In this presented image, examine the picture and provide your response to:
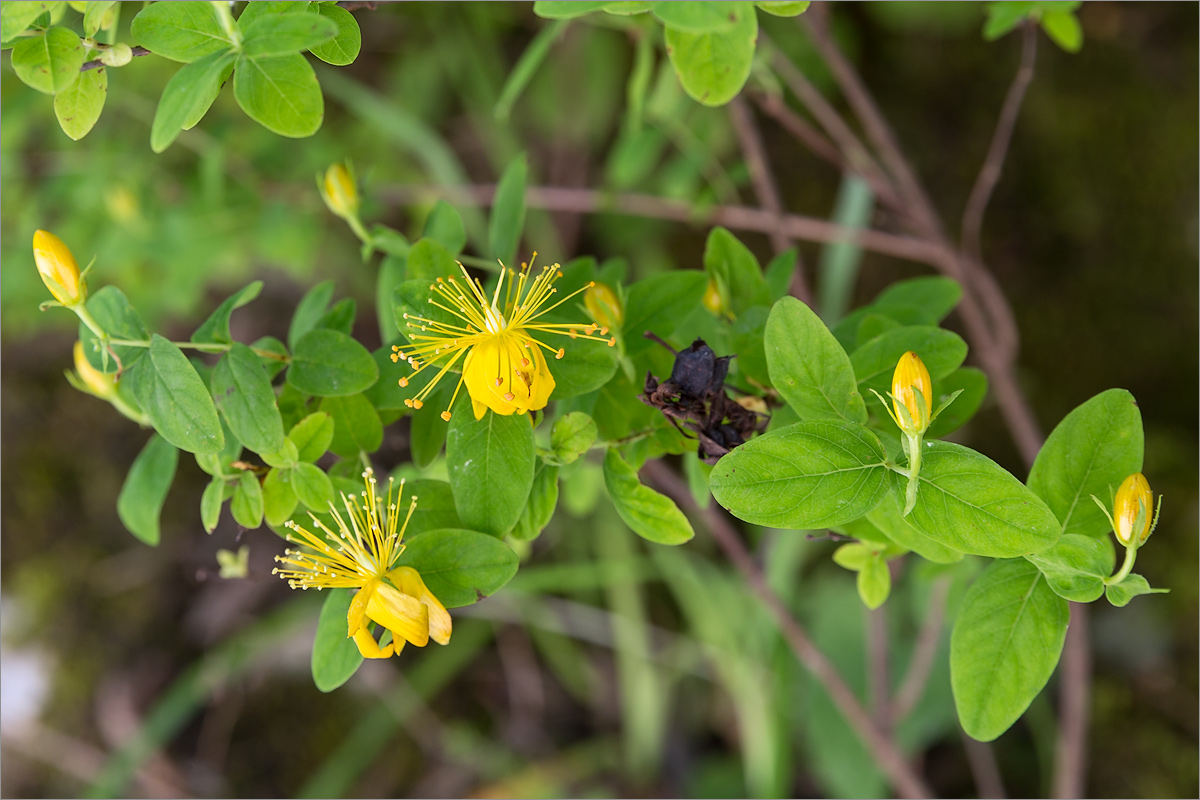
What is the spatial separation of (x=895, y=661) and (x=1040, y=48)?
1345 millimetres

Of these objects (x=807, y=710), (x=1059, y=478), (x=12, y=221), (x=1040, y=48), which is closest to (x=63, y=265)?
(x=1059, y=478)

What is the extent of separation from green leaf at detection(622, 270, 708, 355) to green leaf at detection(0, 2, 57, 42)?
46 centimetres

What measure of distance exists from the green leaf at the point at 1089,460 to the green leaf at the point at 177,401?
0.60 meters

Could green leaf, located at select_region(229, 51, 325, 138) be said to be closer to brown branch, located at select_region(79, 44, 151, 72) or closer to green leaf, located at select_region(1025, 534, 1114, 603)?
brown branch, located at select_region(79, 44, 151, 72)

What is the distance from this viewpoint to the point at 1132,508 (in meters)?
0.52

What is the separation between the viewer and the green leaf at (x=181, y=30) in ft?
1.92

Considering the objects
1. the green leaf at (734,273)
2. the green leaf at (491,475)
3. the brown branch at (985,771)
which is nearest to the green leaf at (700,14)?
the green leaf at (734,273)

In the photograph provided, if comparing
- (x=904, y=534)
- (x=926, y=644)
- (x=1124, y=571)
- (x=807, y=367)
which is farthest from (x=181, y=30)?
(x=926, y=644)

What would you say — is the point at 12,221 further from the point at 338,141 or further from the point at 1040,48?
the point at 1040,48

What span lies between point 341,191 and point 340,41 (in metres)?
0.17

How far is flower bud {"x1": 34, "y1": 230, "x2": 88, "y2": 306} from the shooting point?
0.60 meters

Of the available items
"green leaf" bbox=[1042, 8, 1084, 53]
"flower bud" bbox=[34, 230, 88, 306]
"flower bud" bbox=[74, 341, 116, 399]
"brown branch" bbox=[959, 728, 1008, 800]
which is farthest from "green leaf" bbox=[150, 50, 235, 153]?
"brown branch" bbox=[959, 728, 1008, 800]

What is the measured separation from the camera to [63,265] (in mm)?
610

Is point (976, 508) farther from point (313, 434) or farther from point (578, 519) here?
point (578, 519)
